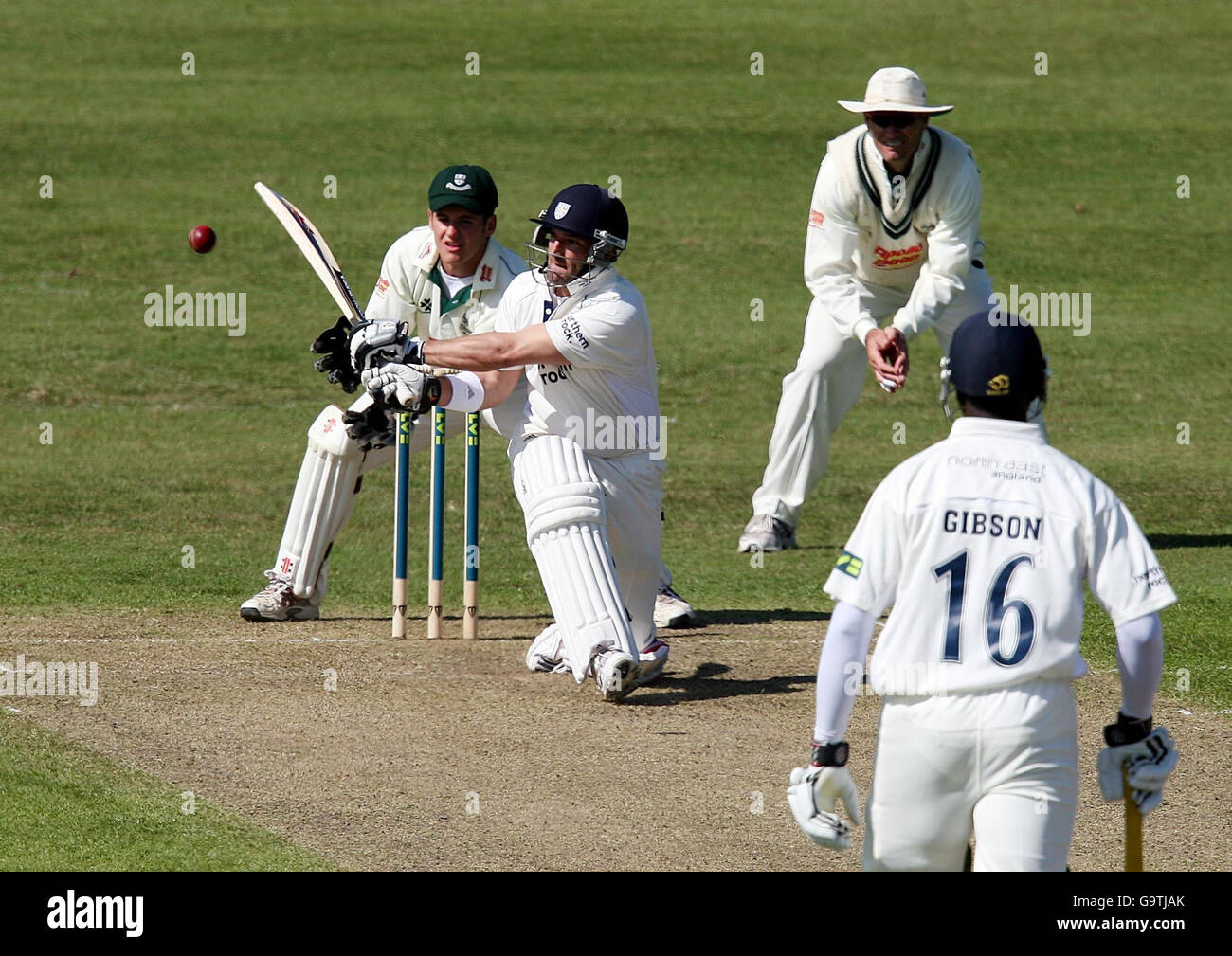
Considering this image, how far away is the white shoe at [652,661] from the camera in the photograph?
7098 mm

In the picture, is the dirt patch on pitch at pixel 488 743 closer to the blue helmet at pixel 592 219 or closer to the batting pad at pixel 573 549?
the batting pad at pixel 573 549

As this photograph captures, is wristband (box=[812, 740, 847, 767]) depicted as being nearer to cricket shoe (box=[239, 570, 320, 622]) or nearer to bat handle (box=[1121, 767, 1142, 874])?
bat handle (box=[1121, 767, 1142, 874])

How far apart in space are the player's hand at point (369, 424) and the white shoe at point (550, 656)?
117 cm

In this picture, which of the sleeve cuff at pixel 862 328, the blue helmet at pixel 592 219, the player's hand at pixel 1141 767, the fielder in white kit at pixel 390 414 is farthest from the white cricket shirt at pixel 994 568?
the sleeve cuff at pixel 862 328

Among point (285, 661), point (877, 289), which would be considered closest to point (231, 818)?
point (285, 661)

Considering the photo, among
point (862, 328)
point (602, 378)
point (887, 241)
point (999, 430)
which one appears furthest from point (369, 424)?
point (999, 430)

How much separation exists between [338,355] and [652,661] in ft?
5.63

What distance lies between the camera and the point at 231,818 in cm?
557

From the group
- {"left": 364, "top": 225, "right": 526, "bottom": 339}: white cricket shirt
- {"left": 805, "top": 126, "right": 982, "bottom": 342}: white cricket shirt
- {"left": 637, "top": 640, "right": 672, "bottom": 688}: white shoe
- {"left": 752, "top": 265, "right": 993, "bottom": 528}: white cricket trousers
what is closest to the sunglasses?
{"left": 805, "top": 126, "right": 982, "bottom": 342}: white cricket shirt

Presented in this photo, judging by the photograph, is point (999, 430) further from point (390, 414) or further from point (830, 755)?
point (390, 414)

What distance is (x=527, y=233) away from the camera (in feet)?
56.2

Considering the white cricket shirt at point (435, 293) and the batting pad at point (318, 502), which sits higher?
the white cricket shirt at point (435, 293)

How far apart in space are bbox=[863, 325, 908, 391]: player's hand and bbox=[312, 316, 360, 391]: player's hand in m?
2.32

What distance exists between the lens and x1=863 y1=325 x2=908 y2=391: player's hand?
8.02m
